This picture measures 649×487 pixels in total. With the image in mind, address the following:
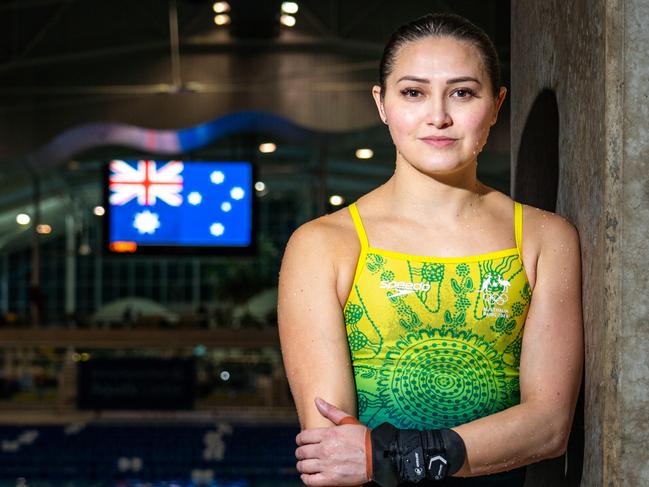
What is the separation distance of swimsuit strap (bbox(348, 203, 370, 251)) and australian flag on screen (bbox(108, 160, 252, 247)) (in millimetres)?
9699

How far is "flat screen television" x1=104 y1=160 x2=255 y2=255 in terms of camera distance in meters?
11.3

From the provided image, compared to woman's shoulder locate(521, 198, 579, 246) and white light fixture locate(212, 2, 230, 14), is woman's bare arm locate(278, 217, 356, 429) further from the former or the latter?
white light fixture locate(212, 2, 230, 14)

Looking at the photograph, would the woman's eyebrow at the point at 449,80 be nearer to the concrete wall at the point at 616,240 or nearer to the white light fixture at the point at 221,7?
the concrete wall at the point at 616,240

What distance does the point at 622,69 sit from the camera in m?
1.33

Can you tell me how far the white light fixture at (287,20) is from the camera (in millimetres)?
12031

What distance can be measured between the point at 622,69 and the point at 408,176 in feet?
1.19

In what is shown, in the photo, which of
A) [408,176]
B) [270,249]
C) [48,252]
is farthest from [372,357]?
[48,252]

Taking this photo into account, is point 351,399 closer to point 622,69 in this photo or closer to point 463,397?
point 463,397

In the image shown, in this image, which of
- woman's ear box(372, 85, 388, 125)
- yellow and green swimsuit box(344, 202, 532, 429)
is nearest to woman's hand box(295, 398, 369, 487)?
yellow and green swimsuit box(344, 202, 532, 429)

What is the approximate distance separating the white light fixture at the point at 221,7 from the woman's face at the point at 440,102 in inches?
417

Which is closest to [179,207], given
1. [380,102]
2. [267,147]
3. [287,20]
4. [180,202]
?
[180,202]

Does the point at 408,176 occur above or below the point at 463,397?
above

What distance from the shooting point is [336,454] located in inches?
53.0

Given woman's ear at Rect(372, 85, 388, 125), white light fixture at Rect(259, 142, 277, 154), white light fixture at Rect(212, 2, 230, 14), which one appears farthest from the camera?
white light fixture at Rect(259, 142, 277, 154)
